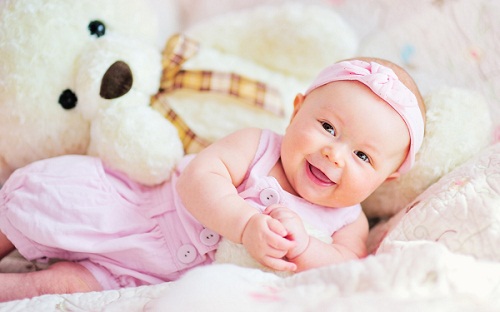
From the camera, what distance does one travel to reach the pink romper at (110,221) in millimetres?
1096

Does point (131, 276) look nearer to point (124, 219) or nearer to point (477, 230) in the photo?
point (124, 219)

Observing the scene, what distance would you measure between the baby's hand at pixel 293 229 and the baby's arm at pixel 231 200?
0.08ft

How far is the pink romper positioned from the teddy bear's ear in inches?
6.0

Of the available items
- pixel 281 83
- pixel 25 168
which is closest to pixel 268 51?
pixel 281 83

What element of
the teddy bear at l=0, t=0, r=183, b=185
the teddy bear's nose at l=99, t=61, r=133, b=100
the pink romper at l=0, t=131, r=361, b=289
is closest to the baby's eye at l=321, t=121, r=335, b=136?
the pink romper at l=0, t=131, r=361, b=289

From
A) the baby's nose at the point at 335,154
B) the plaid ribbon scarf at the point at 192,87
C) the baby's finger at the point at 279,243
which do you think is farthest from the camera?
the plaid ribbon scarf at the point at 192,87

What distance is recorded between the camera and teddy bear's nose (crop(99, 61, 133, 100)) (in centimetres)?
120

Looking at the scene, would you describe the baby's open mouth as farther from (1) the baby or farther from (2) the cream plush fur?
(2) the cream plush fur

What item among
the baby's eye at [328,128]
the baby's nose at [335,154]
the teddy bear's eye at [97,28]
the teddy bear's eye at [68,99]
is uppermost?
the teddy bear's eye at [97,28]

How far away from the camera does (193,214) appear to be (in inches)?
41.9

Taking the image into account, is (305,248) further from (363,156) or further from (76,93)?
(76,93)

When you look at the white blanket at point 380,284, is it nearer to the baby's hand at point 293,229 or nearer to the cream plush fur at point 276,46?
the baby's hand at point 293,229

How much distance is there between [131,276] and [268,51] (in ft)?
2.41

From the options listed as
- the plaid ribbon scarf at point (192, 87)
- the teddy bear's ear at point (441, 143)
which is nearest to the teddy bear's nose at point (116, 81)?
the plaid ribbon scarf at point (192, 87)
